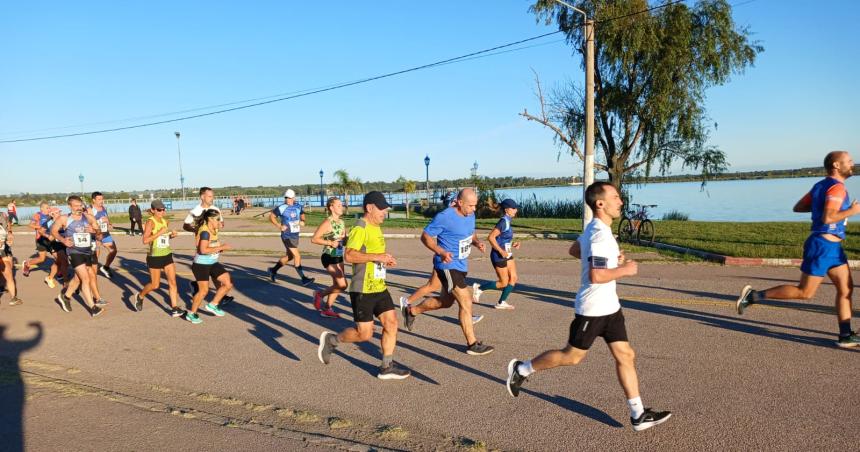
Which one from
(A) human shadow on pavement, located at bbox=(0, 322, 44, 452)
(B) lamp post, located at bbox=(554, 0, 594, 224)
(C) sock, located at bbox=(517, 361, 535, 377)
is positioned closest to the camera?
(A) human shadow on pavement, located at bbox=(0, 322, 44, 452)

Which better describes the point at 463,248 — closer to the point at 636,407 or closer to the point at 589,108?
the point at 636,407

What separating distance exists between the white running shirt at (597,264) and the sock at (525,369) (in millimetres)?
701

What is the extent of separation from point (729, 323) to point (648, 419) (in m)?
3.90

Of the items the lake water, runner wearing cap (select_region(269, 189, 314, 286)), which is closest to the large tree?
the lake water

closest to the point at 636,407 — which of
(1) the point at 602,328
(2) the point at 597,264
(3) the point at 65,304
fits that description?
(1) the point at 602,328

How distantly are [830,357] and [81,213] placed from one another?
10.3 m

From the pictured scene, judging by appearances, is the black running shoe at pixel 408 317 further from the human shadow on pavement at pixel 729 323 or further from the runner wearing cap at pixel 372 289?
the human shadow on pavement at pixel 729 323

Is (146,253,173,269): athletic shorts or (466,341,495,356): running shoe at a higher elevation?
(146,253,173,269): athletic shorts

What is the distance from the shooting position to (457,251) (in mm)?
6438

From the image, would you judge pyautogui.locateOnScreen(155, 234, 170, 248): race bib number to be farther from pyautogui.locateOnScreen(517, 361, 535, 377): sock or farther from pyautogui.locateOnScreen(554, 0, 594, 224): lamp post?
pyautogui.locateOnScreen(554, 0, 594, 224): lamp post

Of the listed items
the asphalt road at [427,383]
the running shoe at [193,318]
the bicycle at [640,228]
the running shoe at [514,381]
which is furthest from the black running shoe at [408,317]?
the bicycle at [640,228]

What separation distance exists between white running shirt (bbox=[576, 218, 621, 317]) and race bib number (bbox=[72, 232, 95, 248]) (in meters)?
7.85

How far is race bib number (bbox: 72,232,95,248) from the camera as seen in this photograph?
8.56m

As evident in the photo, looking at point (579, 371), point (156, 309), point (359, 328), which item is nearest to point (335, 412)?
point (359, 328)
